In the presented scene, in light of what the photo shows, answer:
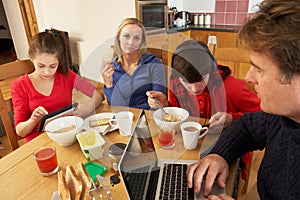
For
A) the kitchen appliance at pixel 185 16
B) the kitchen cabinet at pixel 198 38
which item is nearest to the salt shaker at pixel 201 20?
the kitchen appliance at pixel 185 16

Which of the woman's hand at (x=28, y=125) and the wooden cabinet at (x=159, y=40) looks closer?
the woman's hand at (x=28, y=125)

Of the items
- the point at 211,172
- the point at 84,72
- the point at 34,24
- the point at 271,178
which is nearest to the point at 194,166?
the point at 211,172

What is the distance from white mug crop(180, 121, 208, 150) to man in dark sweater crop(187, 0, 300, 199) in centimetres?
8

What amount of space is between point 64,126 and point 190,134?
562 millimetres

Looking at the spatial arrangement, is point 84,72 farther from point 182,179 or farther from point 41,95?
point 182,179

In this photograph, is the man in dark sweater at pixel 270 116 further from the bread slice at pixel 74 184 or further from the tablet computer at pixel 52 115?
the tablet computer at pixel 52 115

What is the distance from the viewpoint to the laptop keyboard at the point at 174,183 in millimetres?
690

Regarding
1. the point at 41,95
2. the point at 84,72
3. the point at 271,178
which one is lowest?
the point at 84,72

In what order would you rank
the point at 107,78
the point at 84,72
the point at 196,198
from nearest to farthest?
the point at 196,198 → the point at 107,78 → the point at 84,72

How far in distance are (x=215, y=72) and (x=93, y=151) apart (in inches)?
27.8

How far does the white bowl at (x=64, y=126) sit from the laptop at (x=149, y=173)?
30 centimetres

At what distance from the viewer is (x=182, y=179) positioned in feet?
2.43

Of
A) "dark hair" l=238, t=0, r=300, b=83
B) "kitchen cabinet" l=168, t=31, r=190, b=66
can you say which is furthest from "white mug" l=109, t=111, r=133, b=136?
"kitchen cabinet" l=168, t=31, r=190, b=66

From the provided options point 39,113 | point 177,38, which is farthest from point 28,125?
point 177,38
